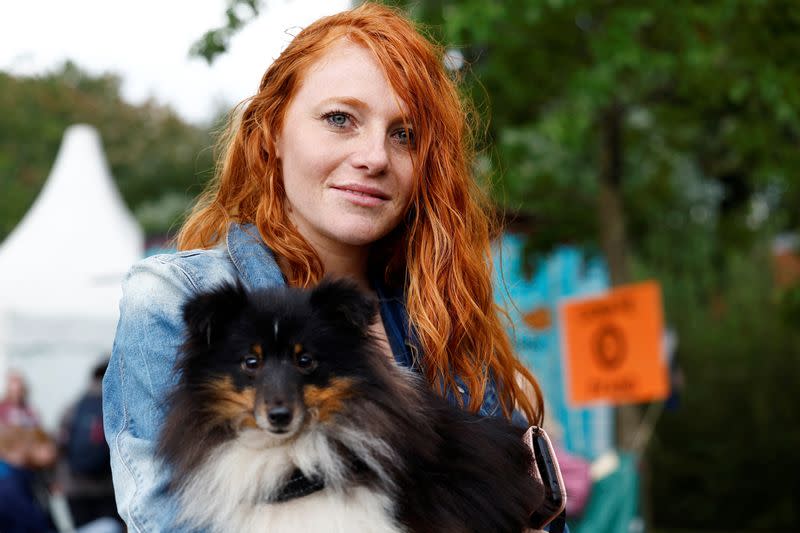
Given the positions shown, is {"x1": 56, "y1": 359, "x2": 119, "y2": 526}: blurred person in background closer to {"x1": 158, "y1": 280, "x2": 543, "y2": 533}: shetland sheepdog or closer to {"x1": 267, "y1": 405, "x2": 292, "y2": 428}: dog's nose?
{"x1": 158, "y1": 280, "x2": 543, "y2": 533}: shetland sheepdog

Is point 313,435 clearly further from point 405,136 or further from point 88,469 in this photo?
point 88,469

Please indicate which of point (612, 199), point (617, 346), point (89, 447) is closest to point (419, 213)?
point (617, 346)

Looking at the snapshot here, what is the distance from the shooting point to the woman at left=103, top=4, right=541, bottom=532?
9.38 feet

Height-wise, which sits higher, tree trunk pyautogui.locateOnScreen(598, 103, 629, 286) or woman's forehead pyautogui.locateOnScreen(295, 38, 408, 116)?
tree trunk pyautogui.locateOnScreen(598, 103, 629, 286)

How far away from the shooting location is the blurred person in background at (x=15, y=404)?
853 cm

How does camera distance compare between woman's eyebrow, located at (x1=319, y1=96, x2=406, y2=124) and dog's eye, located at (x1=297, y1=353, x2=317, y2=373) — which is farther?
woman's eyebrow, located at (x1=319, y1=96, x2=406, y2=124)

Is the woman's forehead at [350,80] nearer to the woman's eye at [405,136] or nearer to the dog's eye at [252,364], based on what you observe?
the woman's eye at [405,136]

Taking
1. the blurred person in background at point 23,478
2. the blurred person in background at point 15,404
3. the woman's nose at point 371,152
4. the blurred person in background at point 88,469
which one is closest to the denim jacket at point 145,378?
the woman's nose at point 371,152

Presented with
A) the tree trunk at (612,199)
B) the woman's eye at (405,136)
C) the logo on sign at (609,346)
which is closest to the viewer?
the woman's eye at (405,136)

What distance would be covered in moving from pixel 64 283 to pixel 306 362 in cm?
1007

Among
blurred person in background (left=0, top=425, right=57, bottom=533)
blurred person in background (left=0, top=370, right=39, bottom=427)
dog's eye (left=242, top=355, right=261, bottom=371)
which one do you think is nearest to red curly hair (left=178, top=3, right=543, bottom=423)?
dog's eye (left=242, top=355, right=261, bottom=371)

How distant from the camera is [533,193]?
1098 centimetres

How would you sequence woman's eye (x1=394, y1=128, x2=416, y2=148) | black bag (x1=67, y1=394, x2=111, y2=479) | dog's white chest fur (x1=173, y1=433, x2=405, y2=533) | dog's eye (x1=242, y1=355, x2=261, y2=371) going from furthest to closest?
black bag (x1=67, y1=394, x2=111, y2=479) < woman's eye (x1=394, y1=128, x2=416, y2=148) < dog's eye (x1=242, y1=355, x2=261, y2=371) < dog's white chest fur (x1=173, y1=433, x2=405, y2=533)

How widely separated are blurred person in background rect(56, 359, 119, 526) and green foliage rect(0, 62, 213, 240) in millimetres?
14413
